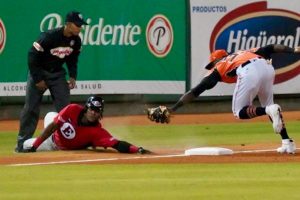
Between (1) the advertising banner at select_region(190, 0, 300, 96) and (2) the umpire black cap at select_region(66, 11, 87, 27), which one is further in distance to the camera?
(1) the advertising banner at select_region(190, 0, 300, 96)

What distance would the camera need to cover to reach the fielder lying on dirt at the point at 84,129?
46.6 feet

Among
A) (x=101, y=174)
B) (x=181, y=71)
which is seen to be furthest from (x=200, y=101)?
(x=101, y=174)

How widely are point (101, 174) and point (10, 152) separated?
13.4ft

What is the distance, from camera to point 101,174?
11.5 meters

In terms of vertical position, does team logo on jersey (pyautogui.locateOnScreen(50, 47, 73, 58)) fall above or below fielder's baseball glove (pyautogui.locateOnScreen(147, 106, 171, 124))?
above

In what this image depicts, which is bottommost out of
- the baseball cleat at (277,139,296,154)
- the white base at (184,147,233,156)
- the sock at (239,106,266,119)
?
the white base at (184,147,233,156)

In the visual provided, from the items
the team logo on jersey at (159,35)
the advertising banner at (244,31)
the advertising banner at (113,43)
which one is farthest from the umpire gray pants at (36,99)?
the advertising banner at (244,31)

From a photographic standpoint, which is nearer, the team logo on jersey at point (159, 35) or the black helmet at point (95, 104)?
the black helmet at point (95, 104)

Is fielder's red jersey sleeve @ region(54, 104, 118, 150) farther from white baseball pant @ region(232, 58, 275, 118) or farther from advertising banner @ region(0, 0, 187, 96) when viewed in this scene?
advertising banner @ region(0, 0, 187, 96)

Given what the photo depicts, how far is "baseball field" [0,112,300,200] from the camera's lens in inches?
388

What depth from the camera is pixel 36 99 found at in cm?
1573

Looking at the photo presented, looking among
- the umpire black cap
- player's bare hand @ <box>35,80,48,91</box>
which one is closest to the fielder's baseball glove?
the umpire black cap

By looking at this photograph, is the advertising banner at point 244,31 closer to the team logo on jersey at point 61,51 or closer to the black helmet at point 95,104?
the team logo on jersey at point 61,51

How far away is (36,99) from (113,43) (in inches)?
292
